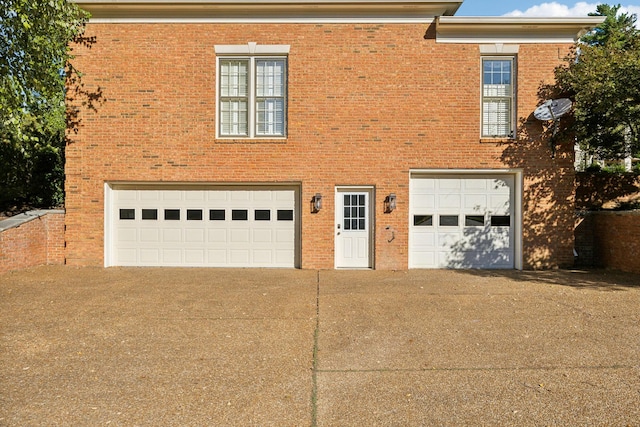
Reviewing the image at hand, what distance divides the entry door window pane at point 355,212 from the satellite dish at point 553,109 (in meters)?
4.55

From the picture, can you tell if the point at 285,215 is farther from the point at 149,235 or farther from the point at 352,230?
the point at 149,235

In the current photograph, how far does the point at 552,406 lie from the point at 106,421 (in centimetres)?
360

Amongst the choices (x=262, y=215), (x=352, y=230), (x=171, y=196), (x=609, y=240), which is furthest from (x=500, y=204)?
(x=171, y=196)

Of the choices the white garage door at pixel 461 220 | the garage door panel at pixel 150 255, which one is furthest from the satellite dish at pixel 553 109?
the garage door panel at pixel 150 255

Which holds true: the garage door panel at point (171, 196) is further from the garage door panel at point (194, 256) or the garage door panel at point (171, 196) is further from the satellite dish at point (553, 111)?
the satellite dish at point (553, 111)

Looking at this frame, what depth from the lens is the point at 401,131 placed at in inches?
405

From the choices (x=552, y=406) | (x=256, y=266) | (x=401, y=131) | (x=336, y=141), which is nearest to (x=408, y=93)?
(x=401, y=131)

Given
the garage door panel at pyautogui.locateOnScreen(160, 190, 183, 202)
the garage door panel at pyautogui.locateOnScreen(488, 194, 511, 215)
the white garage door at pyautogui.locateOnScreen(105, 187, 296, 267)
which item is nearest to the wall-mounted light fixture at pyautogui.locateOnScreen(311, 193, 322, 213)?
the white garage door at pyautogui.locateOnScreen(105, 187, 296, 267)

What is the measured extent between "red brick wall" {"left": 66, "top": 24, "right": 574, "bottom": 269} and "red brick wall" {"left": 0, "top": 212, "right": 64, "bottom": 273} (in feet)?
6.21

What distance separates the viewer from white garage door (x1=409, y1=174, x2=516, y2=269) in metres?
10.5

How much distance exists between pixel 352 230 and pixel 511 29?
20.1ft

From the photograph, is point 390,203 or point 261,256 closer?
point 390,203

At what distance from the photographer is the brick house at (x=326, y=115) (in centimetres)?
1027

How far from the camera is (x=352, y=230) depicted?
10461 millimetres
